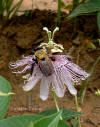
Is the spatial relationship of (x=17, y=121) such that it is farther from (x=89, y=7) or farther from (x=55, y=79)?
(x=89, y=7)

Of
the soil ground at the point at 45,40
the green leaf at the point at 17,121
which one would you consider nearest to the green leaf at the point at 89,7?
the soil ground at the point at 45,40

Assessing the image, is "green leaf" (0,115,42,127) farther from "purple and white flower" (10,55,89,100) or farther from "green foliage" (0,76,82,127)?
"purple and white flower" (10,55,89,100)

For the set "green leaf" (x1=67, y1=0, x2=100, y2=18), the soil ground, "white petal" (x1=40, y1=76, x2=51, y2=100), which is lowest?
the soil ground

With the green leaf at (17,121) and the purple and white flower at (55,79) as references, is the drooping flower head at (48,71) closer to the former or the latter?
the purple and white flower at (55,79)

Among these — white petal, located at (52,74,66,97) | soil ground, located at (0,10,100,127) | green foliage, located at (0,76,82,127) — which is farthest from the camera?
soil ground, located at (0,10,100,127)

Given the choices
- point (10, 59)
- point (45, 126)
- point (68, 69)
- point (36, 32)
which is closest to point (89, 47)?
point (36, 32)

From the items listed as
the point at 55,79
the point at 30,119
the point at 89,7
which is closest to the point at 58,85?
the point at 55,79

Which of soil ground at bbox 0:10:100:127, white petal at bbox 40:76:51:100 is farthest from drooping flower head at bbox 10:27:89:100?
soil ground at bbox 0:10:100:127

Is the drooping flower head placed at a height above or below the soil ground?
above
